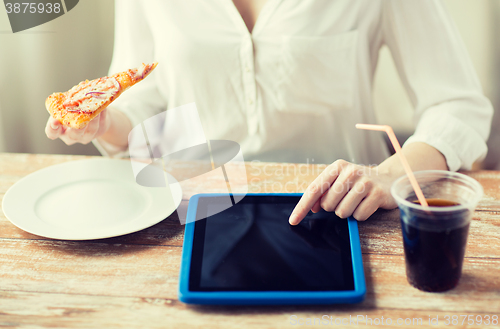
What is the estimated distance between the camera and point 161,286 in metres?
0.56

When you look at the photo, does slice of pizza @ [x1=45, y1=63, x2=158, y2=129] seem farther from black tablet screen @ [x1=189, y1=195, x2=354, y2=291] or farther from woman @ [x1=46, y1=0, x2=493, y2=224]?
black tablet screen @ [x1=189, y1=195, x2=354, y2=291]

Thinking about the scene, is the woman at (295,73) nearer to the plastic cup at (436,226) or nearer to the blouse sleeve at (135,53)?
the blouse sleeve at (135,53)

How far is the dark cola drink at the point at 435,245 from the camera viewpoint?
1.54ft

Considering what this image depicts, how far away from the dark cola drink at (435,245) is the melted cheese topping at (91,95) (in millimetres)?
643

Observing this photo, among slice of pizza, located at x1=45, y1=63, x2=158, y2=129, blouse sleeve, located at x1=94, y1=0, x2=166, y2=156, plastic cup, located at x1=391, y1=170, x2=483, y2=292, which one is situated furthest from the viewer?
blouse sleeve, located at x1=94, y1=0, x2=166, y2=156

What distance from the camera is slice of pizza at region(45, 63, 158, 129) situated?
2.57 ft

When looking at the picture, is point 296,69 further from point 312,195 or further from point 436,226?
point 436,226

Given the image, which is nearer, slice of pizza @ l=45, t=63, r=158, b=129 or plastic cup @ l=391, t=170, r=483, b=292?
plastic cup @ l=391, t=170, r=483, b=292

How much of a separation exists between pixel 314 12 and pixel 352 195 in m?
0.67

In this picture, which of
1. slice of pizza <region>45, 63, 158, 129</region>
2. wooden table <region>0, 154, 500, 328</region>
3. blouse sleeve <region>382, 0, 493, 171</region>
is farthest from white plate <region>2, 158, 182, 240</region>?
blouse sleeve <region>382, 0, 493, 171</region>

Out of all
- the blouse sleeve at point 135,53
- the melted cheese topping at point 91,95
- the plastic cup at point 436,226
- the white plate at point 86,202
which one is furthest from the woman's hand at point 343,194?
the blouse sleeve at point 135,53

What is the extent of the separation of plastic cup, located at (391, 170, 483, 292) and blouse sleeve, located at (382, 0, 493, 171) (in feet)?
1.46

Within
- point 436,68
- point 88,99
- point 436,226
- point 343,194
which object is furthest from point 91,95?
point 436,68

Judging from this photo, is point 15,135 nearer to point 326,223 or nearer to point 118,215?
point 118,215
